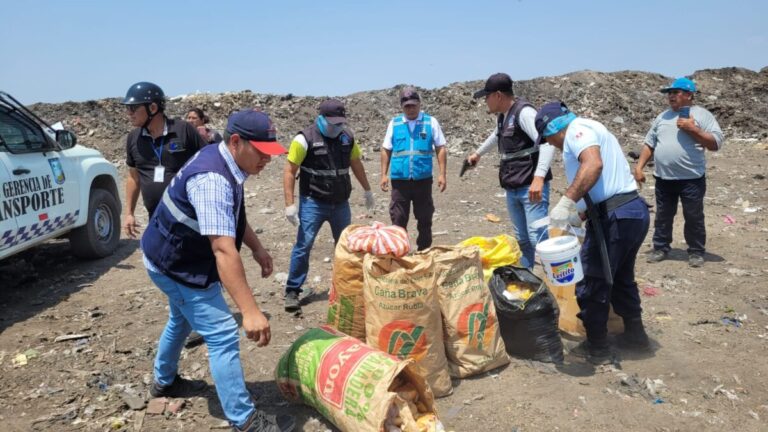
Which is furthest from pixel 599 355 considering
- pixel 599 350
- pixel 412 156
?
pixel 412 156

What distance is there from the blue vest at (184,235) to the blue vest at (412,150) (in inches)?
96.8

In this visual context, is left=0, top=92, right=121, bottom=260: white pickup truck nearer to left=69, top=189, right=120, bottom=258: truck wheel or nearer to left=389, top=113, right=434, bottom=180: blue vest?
left=69, top=189, right=120, bottom=258: truck wheel

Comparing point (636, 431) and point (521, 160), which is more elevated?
point (521, 160)

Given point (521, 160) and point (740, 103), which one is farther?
point (740, 103)

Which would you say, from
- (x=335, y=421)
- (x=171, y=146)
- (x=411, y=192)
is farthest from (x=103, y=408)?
(x=411, y=192)

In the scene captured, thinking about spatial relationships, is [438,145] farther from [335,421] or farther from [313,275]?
[335,421]

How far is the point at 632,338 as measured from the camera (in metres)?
3.72

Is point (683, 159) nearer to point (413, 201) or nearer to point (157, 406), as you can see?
point (413, 201)

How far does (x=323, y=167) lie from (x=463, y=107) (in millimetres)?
12987

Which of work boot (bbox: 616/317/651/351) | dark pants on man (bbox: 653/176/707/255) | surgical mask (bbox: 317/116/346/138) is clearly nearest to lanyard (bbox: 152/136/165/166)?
surgical mask (bbox: 317/116/346/138)

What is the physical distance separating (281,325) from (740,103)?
19.7 m

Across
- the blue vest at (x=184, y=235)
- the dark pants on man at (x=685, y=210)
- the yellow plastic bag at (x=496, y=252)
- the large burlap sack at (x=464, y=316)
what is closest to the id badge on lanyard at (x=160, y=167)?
the blue vest at (x=184, y=235)

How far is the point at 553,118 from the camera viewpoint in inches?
131

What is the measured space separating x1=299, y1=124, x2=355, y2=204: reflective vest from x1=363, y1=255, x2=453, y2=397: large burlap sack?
4.70 feet
